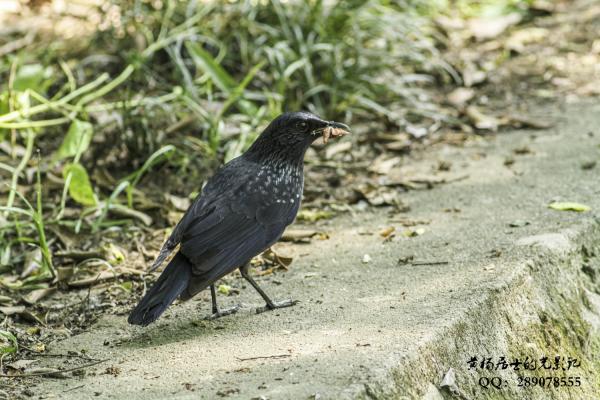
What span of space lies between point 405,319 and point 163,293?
968 mm

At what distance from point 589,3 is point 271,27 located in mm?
4203

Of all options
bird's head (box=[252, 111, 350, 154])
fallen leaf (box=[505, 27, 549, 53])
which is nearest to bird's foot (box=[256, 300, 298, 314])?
bird's head (box=[252, 111, 350, 154])

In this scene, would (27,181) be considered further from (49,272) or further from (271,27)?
(271,27)

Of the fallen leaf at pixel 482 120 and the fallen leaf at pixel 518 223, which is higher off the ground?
the fallen leaf at pixel 518 223

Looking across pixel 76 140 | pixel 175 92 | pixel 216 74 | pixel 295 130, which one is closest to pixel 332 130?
pixel 295 130

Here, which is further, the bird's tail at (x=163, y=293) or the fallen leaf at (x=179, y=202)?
the fallen leaf at (x=179, y=202)

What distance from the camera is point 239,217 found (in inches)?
151

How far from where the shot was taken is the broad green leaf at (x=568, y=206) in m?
4.46

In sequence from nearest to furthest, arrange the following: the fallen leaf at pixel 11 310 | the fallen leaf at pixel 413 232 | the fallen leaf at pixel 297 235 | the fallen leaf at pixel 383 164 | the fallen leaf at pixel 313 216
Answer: the fallen leaf at pixel 11 310 → the fallen leaf at pixel 413 232 → the fallen leaf at pixel 297 235 → the fallen leaf at pixel 313 216 → the fallen leaf at pixel 383 164

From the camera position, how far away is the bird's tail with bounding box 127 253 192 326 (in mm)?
3400

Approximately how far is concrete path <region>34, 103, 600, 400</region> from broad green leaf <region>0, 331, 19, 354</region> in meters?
0.15

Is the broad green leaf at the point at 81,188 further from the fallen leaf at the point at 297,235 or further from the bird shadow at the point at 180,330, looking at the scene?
the bird shadow at the point at 180,330

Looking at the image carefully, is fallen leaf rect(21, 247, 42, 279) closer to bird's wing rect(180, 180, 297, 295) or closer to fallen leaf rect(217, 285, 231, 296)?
fallen leaf rect(217, 285, 231, 296)

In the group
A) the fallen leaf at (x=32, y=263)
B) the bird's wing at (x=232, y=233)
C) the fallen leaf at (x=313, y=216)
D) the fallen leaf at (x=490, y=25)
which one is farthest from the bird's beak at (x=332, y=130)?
the fallen leaf at (x=490, y=25)
